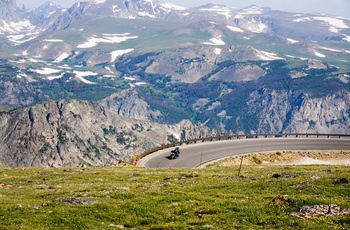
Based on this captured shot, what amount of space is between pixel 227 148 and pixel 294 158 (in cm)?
1720

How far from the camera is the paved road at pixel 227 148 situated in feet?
303

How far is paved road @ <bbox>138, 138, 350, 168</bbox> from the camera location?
92406mm

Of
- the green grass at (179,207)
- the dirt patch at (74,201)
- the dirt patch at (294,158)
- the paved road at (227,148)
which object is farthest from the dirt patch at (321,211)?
the dirt patch at (294,158)

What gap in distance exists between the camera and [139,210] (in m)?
28.9

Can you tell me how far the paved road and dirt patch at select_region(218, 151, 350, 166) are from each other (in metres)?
3.99

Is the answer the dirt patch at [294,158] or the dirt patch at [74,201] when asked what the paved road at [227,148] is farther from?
the dirt patch at [74,201]

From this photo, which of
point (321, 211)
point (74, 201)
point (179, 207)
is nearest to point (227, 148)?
point (179, 207)

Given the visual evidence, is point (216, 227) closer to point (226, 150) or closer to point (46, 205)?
point (46, 205)

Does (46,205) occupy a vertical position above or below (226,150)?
above

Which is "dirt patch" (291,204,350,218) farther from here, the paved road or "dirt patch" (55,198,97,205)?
the paved road

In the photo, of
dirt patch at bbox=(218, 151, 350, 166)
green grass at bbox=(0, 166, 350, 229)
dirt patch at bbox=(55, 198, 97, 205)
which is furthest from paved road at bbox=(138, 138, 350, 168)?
dirt patch at bbox=(55, 198, 97, 205)

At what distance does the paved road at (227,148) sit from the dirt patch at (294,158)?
399 cm

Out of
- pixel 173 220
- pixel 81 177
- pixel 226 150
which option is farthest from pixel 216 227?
pixel 226 150

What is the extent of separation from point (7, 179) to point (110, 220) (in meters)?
29.6
